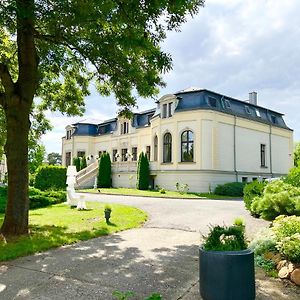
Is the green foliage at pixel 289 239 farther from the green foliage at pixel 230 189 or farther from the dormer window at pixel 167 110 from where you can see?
the dormer window at pixel 167 110

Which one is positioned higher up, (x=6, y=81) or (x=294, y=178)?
(x=6, y=81)

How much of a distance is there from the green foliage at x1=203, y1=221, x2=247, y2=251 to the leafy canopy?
418 centimetres

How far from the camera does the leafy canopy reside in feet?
22.8

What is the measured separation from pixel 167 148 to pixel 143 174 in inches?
130

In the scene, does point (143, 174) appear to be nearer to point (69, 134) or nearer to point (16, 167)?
point (69, 134)

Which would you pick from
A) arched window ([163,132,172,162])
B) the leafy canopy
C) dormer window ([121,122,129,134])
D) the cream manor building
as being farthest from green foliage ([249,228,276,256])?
dormer window ([121,122,129,134])

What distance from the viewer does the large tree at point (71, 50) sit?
22.8ft

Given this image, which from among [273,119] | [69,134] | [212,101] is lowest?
[69,134]

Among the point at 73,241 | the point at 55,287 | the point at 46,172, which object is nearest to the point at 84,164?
the point at 46,172

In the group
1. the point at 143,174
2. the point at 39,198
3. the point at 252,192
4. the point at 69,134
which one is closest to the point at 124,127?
the point at 69,134

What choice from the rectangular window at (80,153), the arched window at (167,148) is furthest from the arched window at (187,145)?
the rectangular window at (80,153)

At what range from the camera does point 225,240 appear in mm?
4531

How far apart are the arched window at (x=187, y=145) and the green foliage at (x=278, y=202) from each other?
659 inches

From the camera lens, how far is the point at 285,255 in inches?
232
